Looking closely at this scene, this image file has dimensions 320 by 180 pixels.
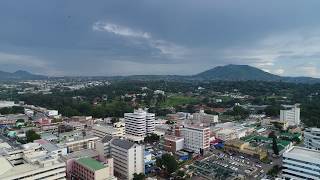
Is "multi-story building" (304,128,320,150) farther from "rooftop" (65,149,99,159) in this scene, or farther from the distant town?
"rooftop" (65,149,99,159)

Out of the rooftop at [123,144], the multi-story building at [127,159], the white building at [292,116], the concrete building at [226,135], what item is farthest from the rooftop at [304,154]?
the white building at [292,116]

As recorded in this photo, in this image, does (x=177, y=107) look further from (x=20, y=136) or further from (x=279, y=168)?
(x=279, y=168)

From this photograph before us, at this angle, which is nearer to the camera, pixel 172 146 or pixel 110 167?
pixel 110 167

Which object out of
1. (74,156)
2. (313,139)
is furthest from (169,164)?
(313,139)

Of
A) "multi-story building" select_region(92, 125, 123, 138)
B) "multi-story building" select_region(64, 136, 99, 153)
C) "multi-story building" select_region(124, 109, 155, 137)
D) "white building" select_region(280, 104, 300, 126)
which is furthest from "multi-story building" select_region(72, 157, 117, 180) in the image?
"white building" select_region(280, 104, 300, 126)

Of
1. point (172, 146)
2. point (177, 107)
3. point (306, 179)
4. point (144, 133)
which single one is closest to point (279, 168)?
point (306, 179)

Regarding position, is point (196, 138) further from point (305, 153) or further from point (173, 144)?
point (305, 153)

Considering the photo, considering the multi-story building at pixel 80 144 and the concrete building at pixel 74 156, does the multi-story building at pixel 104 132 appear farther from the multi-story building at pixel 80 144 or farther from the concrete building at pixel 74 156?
the concrete building at pixel 74 156
